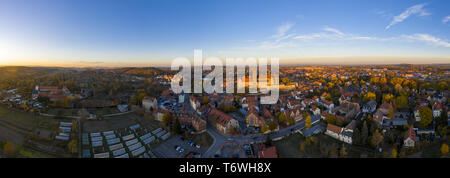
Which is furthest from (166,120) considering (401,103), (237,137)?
(401,103)

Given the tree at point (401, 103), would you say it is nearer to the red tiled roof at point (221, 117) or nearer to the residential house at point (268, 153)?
the residential house at point (268, 153)

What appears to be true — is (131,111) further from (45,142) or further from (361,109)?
(361,109)

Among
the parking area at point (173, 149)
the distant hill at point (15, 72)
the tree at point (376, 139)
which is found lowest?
the parking area at point (173, 149)

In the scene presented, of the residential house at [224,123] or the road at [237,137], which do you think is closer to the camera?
the road at [237,137]

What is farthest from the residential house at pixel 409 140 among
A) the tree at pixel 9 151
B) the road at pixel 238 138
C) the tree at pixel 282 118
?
the tree at pixel 9 151

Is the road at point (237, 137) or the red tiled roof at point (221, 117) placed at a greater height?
the red tiled roof at point (221, 117)

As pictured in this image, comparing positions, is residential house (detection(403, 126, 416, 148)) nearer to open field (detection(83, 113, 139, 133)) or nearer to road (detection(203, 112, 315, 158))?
road (detection(203, 112, 315, 158))

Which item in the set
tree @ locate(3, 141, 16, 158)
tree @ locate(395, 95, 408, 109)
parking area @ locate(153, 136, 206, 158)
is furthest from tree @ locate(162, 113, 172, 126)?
tree @ locate(395, 95, 408, 109)

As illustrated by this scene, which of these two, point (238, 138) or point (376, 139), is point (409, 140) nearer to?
point (376, 139)
